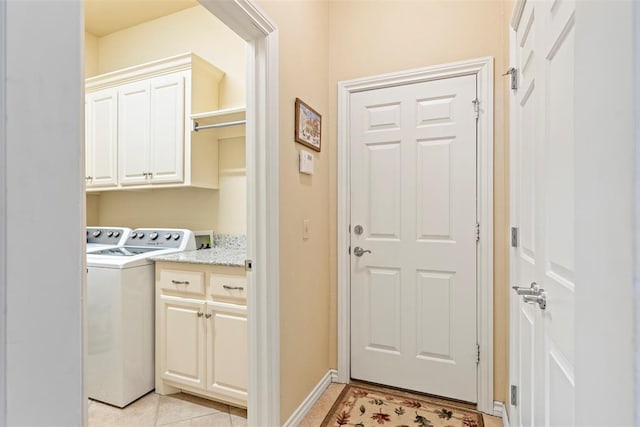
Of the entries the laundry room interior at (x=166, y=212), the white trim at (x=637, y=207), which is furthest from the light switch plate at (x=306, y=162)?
the white trim at (x=637, y=207)

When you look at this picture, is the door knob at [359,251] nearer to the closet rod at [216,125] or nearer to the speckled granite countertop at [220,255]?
the speckled granite countertop at [220,255]

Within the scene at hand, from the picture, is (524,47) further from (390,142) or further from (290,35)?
(290,35)

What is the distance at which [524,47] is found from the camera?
1345 mm

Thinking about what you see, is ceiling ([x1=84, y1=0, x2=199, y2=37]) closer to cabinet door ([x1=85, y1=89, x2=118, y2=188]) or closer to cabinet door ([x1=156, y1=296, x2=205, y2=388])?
cabinet door ([x1=85, y1=89, x2=118, y2=188])

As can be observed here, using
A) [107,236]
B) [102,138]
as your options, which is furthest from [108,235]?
[102,138]

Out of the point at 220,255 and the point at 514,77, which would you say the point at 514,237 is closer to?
the point at 514,77

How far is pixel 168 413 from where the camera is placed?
189 cm

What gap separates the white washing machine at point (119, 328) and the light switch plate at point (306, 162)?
45.5 inches

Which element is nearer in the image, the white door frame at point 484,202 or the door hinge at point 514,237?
the door hinge at point 514,237

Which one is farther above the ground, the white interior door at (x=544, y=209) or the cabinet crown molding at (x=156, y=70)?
the cabinet crown molding at (x=156, y=70)

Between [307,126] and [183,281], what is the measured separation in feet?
3.93

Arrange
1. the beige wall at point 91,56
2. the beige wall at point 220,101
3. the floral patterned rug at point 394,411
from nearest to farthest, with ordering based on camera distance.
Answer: the floral patterned rug at point 394,411 → the beige wall at point 220,101 → the beige wall at point 91,56

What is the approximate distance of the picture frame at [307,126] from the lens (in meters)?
1.79

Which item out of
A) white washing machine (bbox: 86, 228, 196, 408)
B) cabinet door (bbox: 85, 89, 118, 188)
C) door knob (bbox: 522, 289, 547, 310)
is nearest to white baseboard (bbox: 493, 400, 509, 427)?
door knob (bbox: 522, 289, 547, 310)
